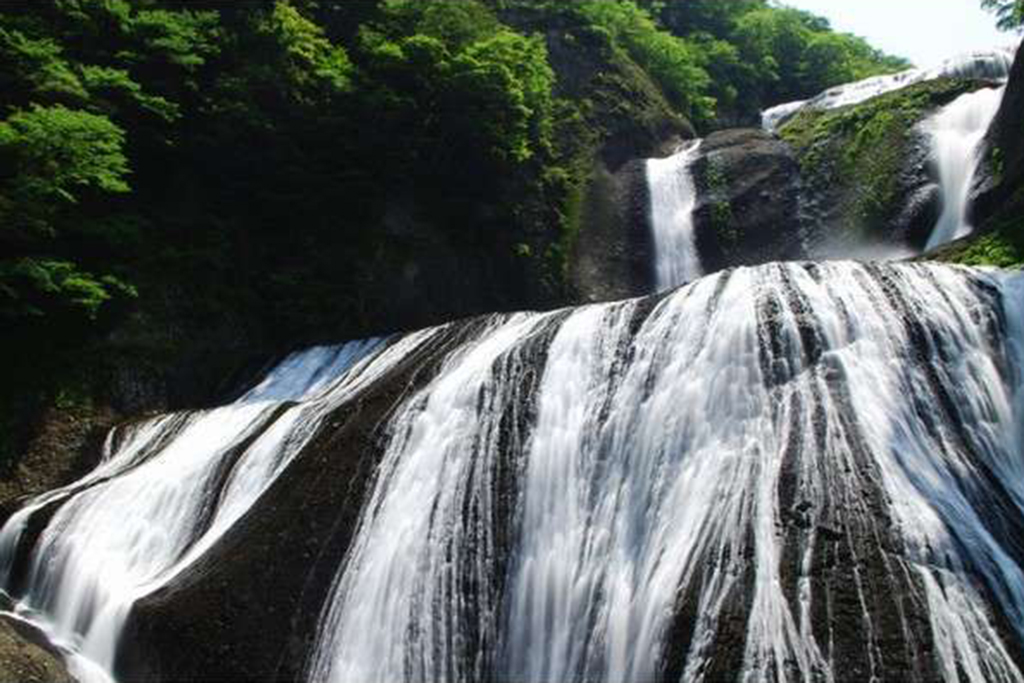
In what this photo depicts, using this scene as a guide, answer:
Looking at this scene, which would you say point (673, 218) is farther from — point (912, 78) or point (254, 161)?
point (254, 161)

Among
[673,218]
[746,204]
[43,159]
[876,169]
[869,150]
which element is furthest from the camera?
[673,218]

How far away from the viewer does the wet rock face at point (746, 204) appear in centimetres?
1948

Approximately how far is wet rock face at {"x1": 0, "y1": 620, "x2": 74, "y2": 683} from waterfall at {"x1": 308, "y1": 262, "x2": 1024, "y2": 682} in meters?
2.32

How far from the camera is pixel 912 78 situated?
23.6m

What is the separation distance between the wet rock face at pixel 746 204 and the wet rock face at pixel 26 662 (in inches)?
590

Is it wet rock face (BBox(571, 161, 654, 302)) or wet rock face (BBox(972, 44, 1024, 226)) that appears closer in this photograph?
wet rock face (BBox(972, 44, 1024, 226))

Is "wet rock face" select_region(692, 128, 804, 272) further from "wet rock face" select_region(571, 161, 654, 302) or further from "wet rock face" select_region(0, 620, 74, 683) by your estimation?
"wet rock face" select_region(0, 620, 74, 683)

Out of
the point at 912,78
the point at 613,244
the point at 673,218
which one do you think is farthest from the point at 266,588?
the point at 912,78

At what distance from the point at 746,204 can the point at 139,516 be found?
15103mm

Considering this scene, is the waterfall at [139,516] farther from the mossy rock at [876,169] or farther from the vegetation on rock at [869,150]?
the vegetation on rock at [869,150]

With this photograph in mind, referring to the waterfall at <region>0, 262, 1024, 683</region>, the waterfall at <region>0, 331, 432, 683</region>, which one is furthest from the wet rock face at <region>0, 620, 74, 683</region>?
the waterfall at <region>0, 262, 1024, 683</region>

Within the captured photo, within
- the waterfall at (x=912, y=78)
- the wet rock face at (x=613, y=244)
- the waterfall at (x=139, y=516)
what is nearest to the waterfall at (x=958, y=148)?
the waterfall at (x=912, y=78)

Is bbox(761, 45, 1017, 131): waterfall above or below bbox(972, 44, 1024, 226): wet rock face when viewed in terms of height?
above

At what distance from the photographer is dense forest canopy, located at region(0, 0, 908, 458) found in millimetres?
12992
